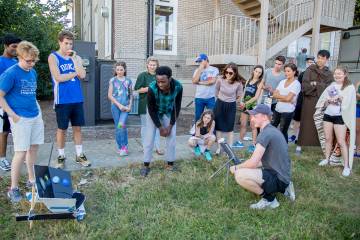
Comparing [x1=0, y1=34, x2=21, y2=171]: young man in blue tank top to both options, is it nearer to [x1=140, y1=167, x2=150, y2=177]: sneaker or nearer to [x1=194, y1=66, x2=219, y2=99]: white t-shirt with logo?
[x1=140, y1=167, x2=150, y2=177]: sneaker

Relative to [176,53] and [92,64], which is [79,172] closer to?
[92,64]

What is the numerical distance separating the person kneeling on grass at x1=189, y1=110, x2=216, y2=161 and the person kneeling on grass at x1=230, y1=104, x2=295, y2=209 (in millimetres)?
1871

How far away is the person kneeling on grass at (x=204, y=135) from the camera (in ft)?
18.4

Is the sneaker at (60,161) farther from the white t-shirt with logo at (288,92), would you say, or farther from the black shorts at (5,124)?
the white t-shirt with logo at (288,92)

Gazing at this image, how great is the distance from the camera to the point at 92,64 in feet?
24.2

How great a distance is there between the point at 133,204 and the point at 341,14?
38.1 ft

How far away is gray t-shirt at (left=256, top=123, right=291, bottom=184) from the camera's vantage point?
354 cm

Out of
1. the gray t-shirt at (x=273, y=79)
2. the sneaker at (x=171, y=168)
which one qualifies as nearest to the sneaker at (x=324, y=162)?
the gray t-shirt at (x=273, y=79)

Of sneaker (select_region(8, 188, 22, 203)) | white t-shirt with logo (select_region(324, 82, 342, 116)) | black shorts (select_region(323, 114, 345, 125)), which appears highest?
white t-shirt with logo (select_region(324, 82, 342, 116))

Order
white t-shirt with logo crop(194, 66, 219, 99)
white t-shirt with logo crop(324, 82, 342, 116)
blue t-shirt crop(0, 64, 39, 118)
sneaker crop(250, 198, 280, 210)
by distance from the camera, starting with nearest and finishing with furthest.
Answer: blue t-shirt crop(0, 64, 39, 118), sneaker crop(250, 198, 280, 210), white t-shirt with logo crop(324, 82, 342, 116), white t-shirt with logo crop(194, 66, 219, 99)

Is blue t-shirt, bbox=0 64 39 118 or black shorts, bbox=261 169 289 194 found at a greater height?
blue t-shirt, bbox=0 64 39 118

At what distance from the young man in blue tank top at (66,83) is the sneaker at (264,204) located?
2.72 metres

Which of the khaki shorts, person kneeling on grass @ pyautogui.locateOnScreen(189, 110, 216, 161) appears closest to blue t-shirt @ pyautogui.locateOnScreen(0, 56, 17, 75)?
the khaki shorts

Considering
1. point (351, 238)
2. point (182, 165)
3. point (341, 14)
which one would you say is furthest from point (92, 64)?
point (341, 14)
